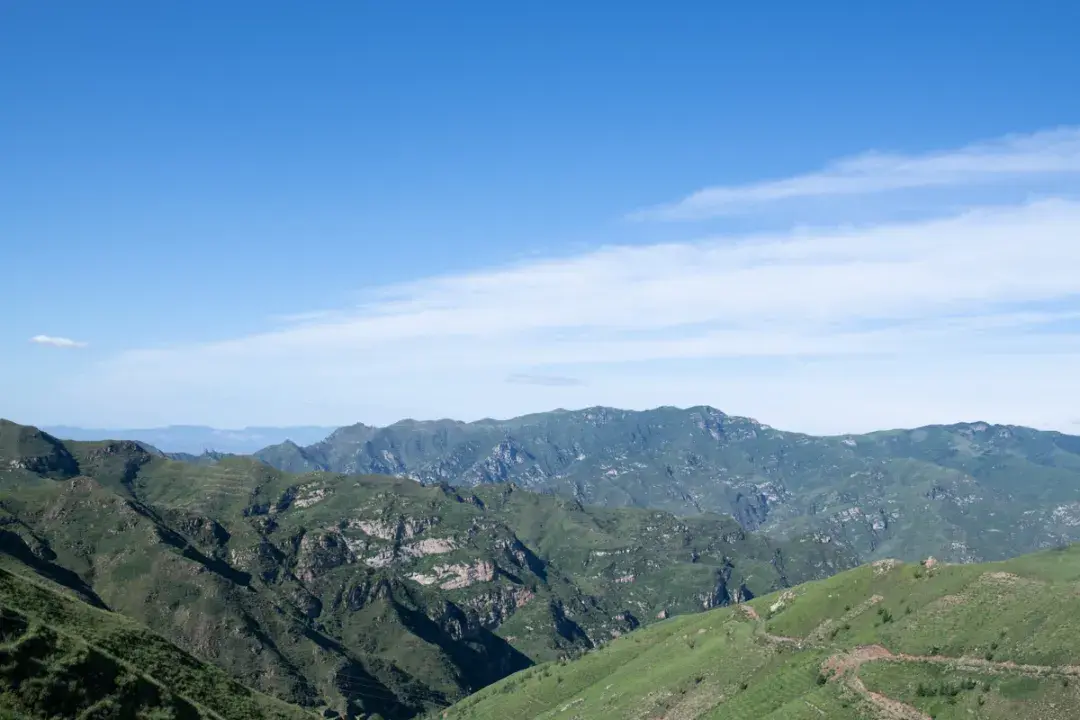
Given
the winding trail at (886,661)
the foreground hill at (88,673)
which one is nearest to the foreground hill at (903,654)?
the winding trail at (886,661)

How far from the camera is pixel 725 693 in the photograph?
16462cm

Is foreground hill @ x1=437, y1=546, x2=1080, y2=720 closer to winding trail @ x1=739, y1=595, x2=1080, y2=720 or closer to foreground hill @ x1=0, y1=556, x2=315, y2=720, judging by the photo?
winding trail @ x1=739, y1=595, x2=1080, y2=720

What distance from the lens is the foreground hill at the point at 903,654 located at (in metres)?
122

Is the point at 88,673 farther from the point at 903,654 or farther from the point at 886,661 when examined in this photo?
the point at 903,654

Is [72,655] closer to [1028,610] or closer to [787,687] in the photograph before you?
[787,687]

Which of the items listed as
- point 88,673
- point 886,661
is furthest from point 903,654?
point 88,673

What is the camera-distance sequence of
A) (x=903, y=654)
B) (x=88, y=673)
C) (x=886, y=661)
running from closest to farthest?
1. (x=88, y=673)
2. (x=886, y=661)
3. (x=903, y=654)

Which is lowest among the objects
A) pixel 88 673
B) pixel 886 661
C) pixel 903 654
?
pixel 886 661

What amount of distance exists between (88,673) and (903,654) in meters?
127

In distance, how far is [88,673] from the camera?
320 feet

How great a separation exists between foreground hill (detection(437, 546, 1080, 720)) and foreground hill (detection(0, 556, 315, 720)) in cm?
8834

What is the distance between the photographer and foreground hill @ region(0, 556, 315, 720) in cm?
9125

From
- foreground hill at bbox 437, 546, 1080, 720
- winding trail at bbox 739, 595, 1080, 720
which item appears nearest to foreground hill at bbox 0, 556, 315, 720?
foreground hill at bbox 437, 546, 1080, 720

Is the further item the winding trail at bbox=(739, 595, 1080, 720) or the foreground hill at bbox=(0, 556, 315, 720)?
the winding trail at bbox=(739, 595, 1080, 720)
